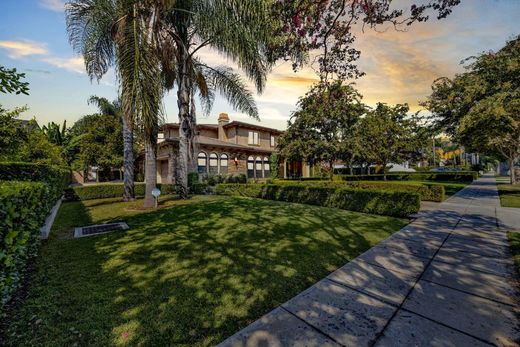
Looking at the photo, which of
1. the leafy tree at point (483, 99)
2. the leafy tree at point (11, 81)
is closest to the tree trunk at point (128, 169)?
the leafy tree at point (11, 81)

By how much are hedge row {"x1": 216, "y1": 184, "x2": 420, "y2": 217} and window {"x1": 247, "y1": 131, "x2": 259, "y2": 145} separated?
14879 mm

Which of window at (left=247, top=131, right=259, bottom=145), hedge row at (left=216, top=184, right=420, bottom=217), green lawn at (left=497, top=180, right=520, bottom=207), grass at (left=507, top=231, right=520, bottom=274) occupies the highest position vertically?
window at (left=247, top=131, right=259, bottom=145)

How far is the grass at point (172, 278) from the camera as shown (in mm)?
2492

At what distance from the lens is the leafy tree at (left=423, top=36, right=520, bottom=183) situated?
11354 mm

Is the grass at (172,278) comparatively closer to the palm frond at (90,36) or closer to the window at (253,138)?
the palm frond at (90,36)

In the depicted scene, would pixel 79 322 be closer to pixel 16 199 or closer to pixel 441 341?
pixel 16 199

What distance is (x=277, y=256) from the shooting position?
456cm

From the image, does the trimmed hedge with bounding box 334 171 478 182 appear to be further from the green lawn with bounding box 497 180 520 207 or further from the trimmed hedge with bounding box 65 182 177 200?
the trimmed hedge with bounding box 65 182 177 200

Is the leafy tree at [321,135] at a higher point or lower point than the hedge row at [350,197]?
higher

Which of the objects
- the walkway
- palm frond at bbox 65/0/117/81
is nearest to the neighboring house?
palm frond at bbox 65/0/117/81

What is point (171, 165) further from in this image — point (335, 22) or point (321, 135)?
point (335, 22)

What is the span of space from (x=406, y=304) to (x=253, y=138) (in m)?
27.3

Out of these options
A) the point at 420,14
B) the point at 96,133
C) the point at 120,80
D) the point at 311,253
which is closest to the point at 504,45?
the point at 420,14

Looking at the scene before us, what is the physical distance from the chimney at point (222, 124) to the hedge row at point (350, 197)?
50.9ft
